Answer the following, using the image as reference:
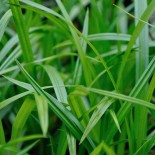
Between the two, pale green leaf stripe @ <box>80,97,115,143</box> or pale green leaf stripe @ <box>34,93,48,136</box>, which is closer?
pale green leaf stripe @ <box>34,93,48,136</box>

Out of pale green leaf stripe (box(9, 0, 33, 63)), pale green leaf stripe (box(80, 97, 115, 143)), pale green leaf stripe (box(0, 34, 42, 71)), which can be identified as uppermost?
pale green leaf stripe (box(9, 0, 33, 63))

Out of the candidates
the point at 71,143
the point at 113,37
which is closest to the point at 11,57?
the point at 113,37

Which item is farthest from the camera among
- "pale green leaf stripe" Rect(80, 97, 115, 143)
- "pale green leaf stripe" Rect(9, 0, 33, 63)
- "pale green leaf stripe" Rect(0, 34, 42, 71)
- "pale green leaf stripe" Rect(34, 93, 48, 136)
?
"pale green leaf stripe" Rect(0, 34, 42, 71)

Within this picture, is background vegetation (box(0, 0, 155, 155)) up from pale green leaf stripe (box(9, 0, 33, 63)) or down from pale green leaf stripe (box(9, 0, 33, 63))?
down

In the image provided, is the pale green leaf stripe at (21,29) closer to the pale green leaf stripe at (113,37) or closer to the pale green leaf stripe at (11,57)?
the pale green leaf stripe at (11,57)

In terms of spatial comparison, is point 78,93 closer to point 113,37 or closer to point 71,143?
point 71,143

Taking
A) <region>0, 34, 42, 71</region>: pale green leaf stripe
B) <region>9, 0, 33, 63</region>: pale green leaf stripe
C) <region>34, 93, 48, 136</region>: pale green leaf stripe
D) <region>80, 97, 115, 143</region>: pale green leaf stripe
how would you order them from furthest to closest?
<region>0, 34, 42, 71</region>: pale green leaf stripe < <region>9, 0, 33, 63</region>: pale green leaf stripe < <region>80, 97, 115, 143</region>: pale green leaf stripe < <region>34, 93, 48, 136</region>: pale green leaf stripe

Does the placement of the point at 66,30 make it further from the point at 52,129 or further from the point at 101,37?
the point at 52,129

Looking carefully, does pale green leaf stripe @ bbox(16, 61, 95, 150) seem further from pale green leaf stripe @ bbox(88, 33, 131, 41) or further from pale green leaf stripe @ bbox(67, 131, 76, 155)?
pale green leaf stripe @ bbox(88, 33, 131, 41)

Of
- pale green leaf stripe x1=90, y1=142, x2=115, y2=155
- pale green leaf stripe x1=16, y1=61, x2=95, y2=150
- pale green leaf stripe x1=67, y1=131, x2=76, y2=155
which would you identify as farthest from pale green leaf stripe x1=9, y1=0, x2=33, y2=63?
pale green leaf stripe x1=90, y1=142, x2=115, y2=155

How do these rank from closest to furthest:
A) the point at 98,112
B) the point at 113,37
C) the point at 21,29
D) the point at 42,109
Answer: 1. the point at 42,109
2. the point at 98,112
3. the point at 21,29
4. the point at 113,37

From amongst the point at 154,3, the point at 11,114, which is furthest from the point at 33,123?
the point at 154,3
